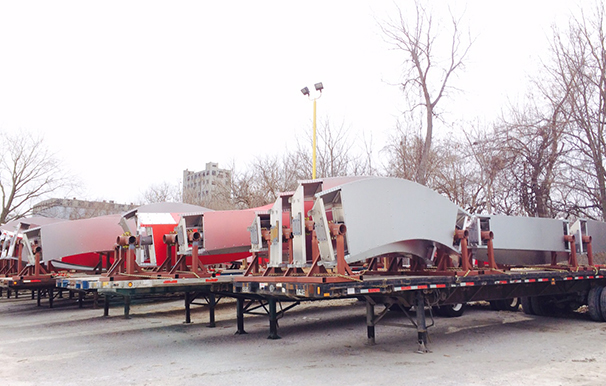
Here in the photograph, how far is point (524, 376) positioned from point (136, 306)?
13444 mm

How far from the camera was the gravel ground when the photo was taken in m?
6.66

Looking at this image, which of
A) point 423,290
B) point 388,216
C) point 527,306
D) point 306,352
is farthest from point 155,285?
point 527,306

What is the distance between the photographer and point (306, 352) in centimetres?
837

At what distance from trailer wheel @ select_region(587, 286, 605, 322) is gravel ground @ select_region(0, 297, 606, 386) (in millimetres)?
267

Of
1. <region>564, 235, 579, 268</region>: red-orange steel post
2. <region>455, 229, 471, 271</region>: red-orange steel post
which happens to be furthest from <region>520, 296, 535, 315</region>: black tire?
<region>455, 229, 471, 271</region>: red-orange steel post

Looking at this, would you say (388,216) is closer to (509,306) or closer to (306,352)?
(306,352)

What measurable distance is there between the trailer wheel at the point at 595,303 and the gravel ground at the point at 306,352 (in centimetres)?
27

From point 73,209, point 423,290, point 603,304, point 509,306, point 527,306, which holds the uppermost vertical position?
point 73,209

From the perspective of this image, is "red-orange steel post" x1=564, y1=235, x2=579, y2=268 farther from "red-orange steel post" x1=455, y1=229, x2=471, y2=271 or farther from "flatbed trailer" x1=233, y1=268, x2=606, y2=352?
"red-orange steel post" x1=455, y1=229, x2=471, y2=271

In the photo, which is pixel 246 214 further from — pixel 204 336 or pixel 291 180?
pixel 291 180

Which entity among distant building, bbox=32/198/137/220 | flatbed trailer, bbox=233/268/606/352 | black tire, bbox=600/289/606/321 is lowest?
black tire, bbox=600/289/606/321

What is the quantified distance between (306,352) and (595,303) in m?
6.92

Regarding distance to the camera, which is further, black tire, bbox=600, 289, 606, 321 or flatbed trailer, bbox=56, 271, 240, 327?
black tire, bbox=600, 289, 606, 321

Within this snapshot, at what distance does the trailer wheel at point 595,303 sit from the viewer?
11.1 metres
